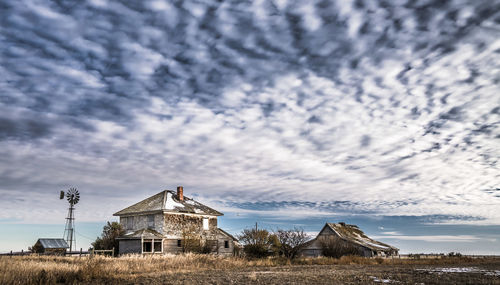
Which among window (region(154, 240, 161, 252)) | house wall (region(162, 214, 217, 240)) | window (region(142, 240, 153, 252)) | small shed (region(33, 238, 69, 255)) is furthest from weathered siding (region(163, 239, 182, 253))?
small shed (region(33, 238, 69, 255))

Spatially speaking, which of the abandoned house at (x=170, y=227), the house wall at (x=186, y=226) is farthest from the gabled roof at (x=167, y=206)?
the house wall at (x=186, y=226)

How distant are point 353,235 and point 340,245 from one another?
10.7m

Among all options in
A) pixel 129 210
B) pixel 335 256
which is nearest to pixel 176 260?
pixel 129 210

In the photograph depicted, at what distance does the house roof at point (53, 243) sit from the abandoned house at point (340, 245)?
110 ft

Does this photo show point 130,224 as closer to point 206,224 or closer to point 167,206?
point 167,206

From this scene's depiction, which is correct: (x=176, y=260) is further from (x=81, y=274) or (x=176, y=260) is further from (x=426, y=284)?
(x=426, y=284)

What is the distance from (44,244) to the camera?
2025 inches

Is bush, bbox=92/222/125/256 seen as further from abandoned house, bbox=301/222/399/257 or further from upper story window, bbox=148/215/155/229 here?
abandoned house, bbox=301/222/399/257

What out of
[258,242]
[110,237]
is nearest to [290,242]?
[258,242]

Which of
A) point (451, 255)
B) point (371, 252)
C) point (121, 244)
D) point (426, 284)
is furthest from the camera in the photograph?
point (451, 255)

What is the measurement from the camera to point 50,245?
171 ft

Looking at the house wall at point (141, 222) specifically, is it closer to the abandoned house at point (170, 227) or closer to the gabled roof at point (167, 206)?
the abandoned house at point (170, 227)

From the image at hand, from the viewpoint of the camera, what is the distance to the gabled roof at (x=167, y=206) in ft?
141

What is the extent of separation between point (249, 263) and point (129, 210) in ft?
62.1
